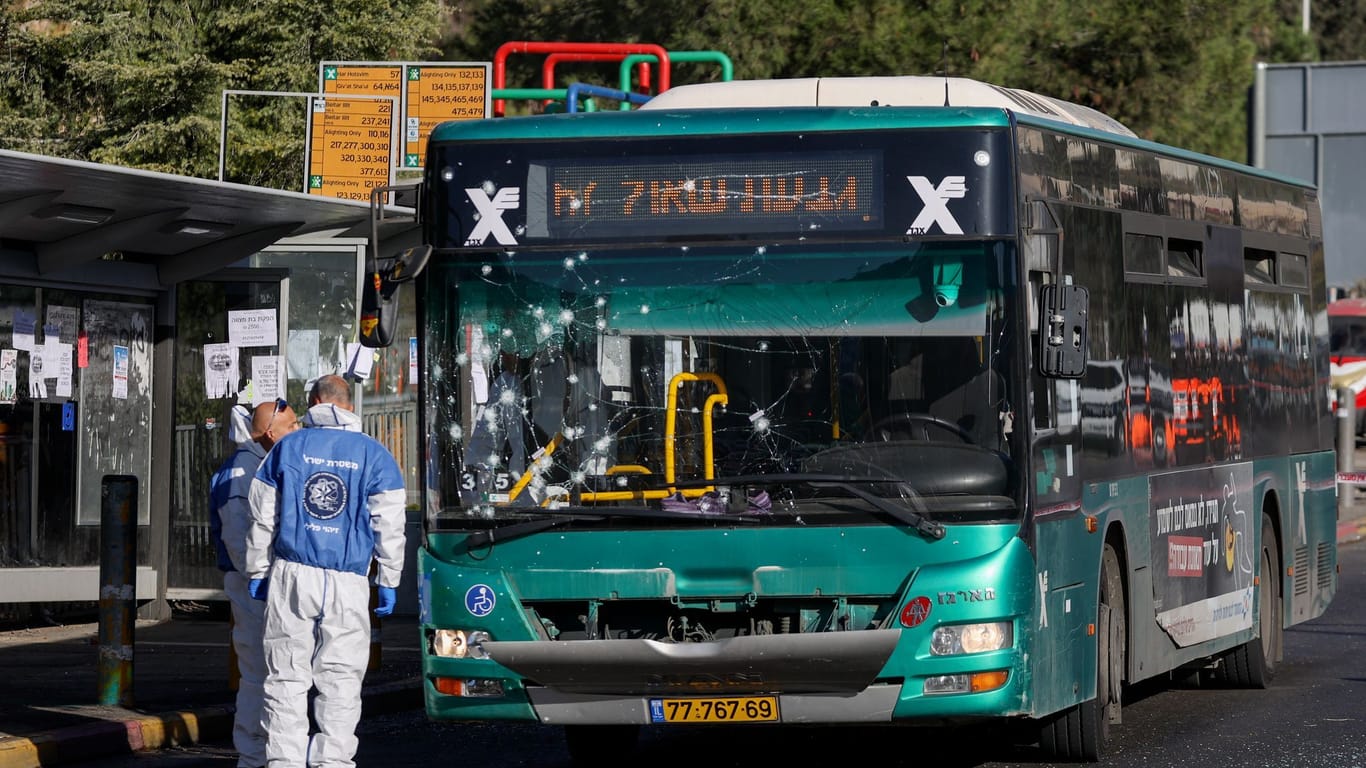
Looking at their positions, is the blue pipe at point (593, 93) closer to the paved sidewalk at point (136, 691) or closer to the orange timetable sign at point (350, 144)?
the orange timetable sign at point (350, 144)

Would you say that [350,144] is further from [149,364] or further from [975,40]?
[975,40]

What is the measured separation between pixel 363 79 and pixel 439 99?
0.90 metres

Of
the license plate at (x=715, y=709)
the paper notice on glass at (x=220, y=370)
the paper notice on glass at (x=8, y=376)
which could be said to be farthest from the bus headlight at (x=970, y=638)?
the paper notice on glass at (x=220, y=370)

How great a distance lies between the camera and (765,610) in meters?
8.45

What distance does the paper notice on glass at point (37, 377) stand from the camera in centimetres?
1520

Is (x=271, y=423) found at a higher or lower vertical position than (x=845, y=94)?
lower

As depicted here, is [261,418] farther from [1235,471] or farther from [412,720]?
[1235,471]

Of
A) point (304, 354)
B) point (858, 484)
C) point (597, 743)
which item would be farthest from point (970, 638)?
point (304, 354)

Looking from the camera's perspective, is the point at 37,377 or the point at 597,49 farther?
the point at 597,49

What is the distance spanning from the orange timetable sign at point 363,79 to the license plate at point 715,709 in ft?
39.9

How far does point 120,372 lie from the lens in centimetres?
1592

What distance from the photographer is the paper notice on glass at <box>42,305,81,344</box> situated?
15195mm

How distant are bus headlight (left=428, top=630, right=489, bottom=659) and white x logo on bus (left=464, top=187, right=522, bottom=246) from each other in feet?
5.05

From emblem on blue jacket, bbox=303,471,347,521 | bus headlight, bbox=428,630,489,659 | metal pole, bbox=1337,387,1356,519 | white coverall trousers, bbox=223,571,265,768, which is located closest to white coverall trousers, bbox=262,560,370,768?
emblem on blue jacket, bbox=303,471,347,521
